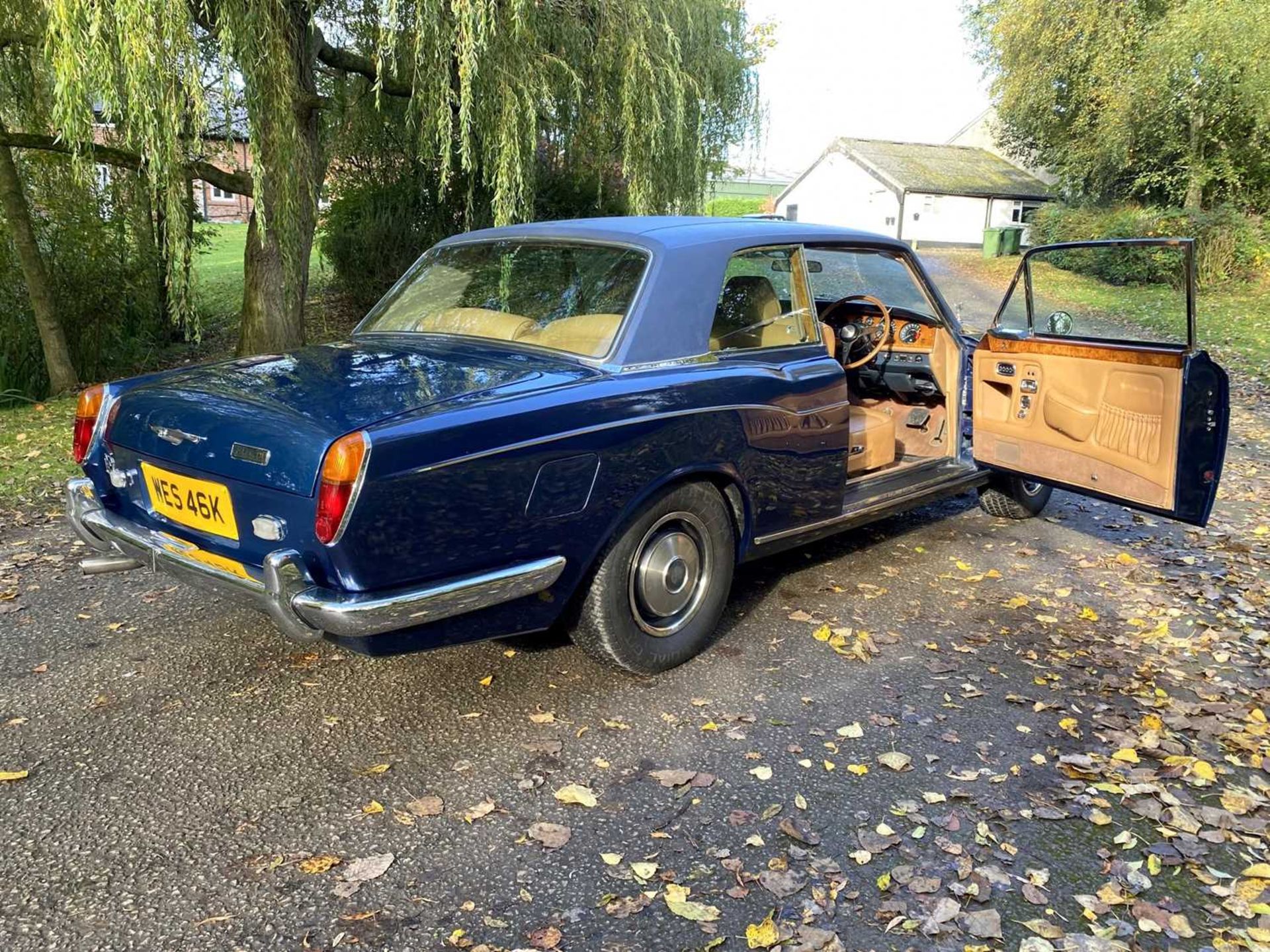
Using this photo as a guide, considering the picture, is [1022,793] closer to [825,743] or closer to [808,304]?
[825,743]

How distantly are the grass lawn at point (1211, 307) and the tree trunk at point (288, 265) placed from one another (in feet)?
26.4

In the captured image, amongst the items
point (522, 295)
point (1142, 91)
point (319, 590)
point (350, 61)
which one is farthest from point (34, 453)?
point (1142, 91)

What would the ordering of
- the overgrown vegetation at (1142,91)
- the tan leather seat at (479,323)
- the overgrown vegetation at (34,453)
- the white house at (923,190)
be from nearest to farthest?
the tan leather seat at (479,323), the overgrown vegetation at (34,453), the overgrown vegetation at (1142,91), the white house at (923,190)

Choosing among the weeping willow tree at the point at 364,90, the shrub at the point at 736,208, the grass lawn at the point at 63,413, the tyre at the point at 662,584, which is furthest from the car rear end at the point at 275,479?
the shrub at the point at 736,208

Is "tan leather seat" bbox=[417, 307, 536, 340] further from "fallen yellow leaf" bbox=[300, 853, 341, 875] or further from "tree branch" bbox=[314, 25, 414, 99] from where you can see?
"tree branch" bbox=[314, 25, 414, 99]

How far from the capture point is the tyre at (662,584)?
3.35 m

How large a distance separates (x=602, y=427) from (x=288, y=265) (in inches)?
214

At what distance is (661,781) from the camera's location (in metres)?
2.96

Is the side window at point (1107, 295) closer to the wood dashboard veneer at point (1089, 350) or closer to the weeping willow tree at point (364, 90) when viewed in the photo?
the wood dashboard veneer at point (1089, 350)

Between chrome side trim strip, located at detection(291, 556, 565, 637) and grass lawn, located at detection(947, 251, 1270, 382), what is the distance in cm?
937

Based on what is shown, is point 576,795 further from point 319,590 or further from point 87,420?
point 87,420

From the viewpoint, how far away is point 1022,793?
294 cm

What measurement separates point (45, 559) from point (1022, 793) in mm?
4730

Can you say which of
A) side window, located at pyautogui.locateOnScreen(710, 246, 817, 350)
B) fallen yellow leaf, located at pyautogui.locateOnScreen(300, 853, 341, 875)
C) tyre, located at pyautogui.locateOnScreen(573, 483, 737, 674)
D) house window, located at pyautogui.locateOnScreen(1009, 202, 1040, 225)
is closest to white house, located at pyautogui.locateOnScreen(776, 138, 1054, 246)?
house window, located at pyautogui.locateOnScreen(1009, 202, 1040, 225)
